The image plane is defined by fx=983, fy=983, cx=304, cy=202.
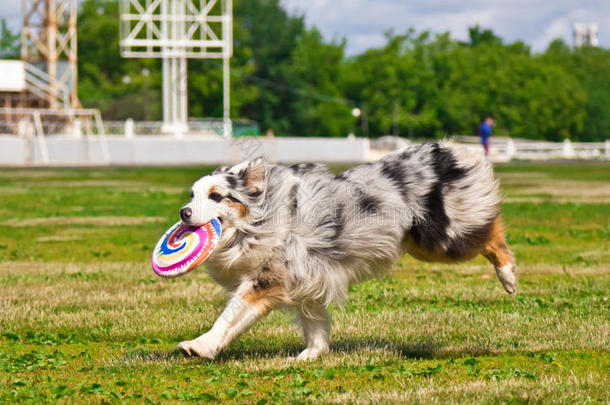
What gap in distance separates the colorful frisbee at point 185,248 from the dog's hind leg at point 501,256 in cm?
245

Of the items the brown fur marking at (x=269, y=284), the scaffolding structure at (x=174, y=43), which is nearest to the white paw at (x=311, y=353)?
the brown fur marking at (x=269, y=284)

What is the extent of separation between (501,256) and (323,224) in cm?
187

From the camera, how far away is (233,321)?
6.40 meters

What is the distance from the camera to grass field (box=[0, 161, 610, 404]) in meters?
5.90

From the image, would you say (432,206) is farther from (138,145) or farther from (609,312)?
(138,145)

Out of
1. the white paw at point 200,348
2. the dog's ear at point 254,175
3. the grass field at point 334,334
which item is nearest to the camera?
the grass field at point 334,334

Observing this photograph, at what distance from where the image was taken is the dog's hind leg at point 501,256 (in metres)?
7.76

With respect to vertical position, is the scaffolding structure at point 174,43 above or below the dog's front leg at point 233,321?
above

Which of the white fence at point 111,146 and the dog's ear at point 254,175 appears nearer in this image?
the dog's ear at point 254,175

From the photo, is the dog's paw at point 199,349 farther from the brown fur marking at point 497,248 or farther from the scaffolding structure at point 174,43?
the scaffolding structure at point 174,43

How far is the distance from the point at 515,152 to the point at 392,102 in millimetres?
27667

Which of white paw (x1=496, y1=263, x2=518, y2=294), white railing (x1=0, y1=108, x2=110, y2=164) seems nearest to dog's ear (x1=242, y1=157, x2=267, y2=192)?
white paw (x1=496, y1=263, x2=518, y2=294)

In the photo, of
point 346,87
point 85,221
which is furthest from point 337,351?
point 346,87

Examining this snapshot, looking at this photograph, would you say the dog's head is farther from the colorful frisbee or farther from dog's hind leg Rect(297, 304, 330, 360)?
dog's hind leg Rect(297, 304, 330, 360)
